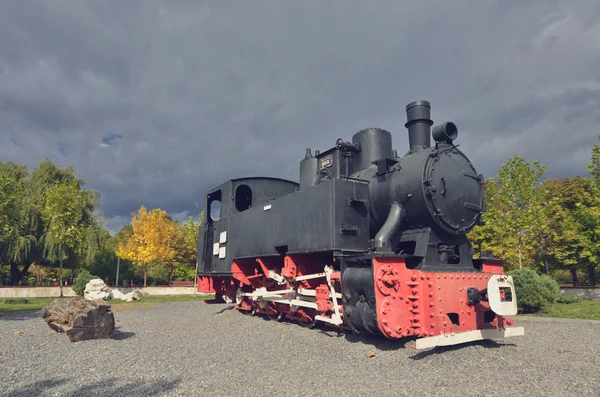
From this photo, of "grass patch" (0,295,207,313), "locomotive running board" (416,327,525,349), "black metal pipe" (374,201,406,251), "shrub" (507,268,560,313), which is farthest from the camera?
"grass patch" (0,295,207,313)

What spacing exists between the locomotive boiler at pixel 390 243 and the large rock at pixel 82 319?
3.02 metres

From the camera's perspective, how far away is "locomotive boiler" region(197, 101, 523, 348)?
5008mm

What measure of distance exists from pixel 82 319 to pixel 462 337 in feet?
19.6

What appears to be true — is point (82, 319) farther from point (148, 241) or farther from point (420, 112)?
point (148, 241)

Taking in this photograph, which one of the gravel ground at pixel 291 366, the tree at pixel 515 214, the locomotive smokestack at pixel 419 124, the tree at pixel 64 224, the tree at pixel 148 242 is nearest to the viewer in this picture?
the gravel ground at pixel 291 366

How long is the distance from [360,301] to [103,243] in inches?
811

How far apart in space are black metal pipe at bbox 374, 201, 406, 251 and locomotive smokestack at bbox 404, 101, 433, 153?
1.26 metres

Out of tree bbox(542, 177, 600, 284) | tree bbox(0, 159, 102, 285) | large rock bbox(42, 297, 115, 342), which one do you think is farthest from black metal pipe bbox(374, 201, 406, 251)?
tree bbox(542, 177, 600, 284)

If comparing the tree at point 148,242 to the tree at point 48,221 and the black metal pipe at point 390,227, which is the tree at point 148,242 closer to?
the tree at point 48,221

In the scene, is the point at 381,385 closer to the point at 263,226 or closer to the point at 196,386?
the point at 196,386

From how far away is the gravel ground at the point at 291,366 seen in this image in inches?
146

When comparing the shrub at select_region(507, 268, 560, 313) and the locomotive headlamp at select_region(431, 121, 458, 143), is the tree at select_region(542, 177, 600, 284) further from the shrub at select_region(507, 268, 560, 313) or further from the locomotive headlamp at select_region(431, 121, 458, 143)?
the locomotive headlamp at select_region(431, 121, 458, 143)

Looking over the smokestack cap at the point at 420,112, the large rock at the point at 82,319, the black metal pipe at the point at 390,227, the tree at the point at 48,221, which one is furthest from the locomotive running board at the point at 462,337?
the tree at the point at 48,221

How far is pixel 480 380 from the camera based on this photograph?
394 cm
